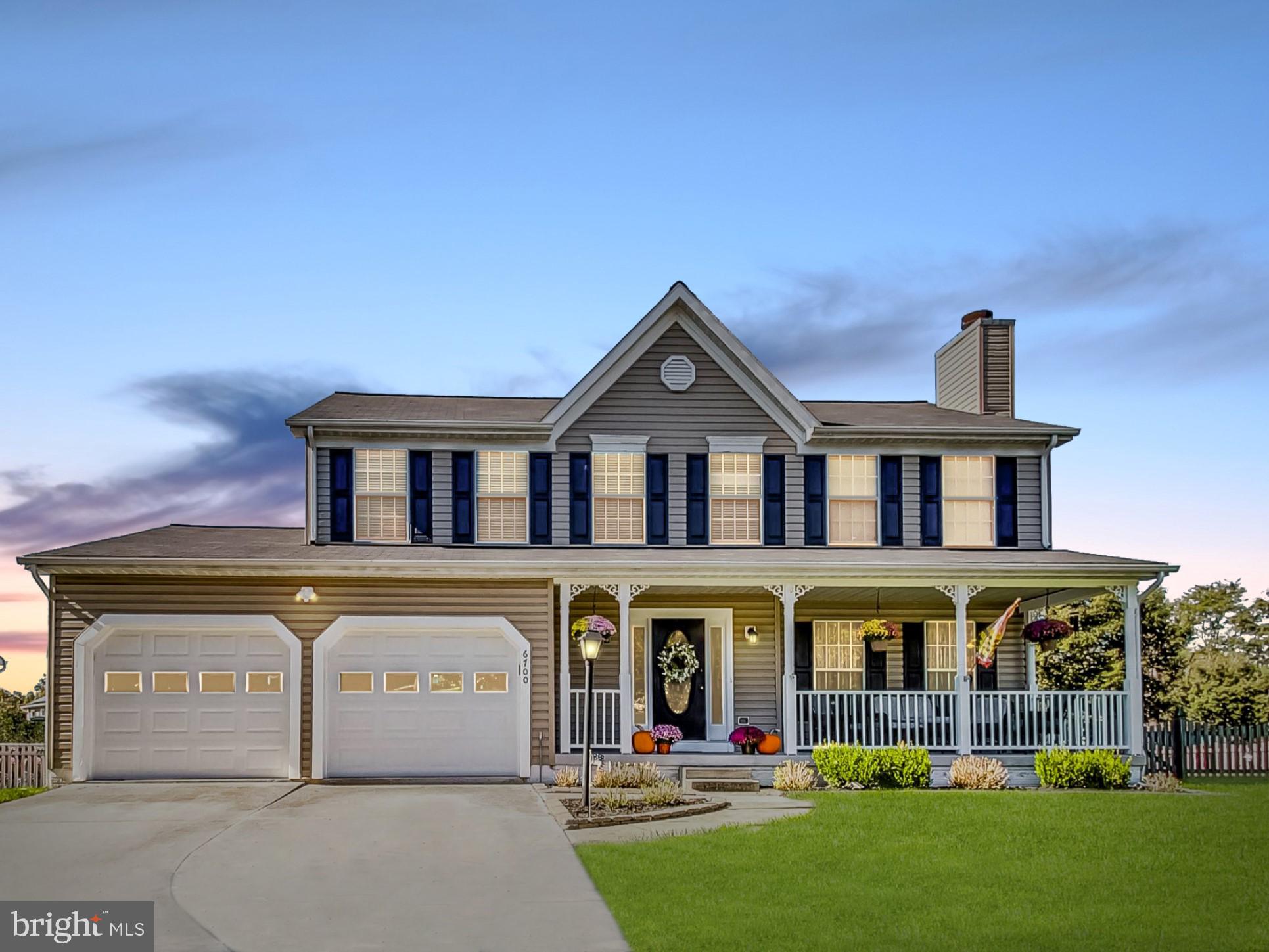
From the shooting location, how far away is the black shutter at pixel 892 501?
2312 centimetres

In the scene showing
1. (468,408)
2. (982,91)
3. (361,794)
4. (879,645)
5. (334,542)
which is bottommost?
(361,794)

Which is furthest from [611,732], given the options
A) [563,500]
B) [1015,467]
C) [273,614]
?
[1015,467]

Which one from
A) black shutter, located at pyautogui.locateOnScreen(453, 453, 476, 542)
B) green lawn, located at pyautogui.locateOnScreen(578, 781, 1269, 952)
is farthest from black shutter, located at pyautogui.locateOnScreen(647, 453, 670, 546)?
green lawn, located at pyautogui.locateOnScreen(578, 781, 1269, 952)

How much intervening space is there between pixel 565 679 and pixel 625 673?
965mm

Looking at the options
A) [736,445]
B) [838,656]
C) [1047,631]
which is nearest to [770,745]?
[838,656]

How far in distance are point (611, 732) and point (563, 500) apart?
4275 millimetres

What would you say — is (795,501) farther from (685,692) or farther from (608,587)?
(608,587)

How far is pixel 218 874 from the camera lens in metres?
11.9

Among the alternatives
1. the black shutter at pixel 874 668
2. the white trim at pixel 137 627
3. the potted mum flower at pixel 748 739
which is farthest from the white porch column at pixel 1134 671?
the white trim at pixel 137 627

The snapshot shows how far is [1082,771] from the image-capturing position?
19.7 metres

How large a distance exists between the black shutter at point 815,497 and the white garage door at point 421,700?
6.15m

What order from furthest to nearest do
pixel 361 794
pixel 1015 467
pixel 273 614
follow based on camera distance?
pixel 1015 467, pixel 273 614, pixel 361 794

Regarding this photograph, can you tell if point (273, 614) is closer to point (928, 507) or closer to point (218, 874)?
point (218, 874)

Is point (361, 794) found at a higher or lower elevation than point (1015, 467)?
lower
